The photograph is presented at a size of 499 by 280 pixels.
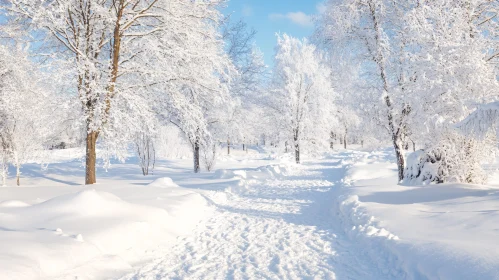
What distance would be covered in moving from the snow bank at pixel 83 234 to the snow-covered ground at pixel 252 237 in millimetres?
16

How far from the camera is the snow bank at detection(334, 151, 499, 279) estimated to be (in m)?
3.39

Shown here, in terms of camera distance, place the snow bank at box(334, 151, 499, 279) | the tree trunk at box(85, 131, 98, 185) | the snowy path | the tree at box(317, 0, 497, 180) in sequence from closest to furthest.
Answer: the snow bank at box(334, 151, 499, 279), the snowy path, the tree at box(317, 0, 497, 180), the tree trunk at box(85, 131, 98, 185)

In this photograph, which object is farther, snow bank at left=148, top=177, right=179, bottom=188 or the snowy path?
snow bank at left=148, top=177, right=179, bottom=188

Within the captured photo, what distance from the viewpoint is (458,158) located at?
8.08 m

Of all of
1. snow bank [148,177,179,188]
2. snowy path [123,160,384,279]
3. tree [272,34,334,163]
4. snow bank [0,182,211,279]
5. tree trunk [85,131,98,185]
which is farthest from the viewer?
tree [272,34,334,163]

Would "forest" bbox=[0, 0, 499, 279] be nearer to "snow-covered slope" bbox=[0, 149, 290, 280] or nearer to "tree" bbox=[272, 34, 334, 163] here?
"snow-covered slope" bbox=[0, 149, 290, 280]

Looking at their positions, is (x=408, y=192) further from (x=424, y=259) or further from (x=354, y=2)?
(x=354, y=2)

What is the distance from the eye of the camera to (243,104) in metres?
17.4

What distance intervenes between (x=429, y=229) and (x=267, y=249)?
8.55ft

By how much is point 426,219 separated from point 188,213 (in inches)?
195

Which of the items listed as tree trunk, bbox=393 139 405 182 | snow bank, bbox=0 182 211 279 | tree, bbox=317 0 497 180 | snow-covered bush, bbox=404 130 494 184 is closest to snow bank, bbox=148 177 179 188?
snow bank, bbox=0 182 211 279

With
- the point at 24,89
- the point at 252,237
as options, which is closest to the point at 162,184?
the point at 24,89

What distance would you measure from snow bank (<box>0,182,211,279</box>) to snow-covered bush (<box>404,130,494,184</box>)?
6776 mm

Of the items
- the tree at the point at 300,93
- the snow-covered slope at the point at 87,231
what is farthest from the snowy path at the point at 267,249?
the tree at the point at 300,93
